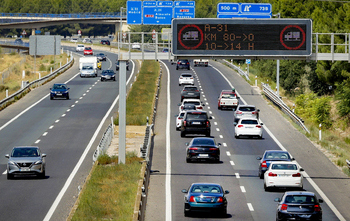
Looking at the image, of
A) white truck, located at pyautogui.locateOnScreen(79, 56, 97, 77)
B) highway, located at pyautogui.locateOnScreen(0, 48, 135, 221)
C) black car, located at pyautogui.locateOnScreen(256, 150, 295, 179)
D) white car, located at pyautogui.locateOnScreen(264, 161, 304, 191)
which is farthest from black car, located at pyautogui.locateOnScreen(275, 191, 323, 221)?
white truck, located at pyautogui.locateOnScreen(79, 56, 97, 77)

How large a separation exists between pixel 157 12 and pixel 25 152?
3795cm

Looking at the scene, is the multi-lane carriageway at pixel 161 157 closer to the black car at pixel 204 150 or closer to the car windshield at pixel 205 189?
the black car at pixel 204 150

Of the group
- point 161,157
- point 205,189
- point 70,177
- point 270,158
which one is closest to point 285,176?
point 270,158

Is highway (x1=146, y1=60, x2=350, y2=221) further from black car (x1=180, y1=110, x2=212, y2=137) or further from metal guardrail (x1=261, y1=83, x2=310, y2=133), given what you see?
black car (x1=180, y1=110, x2=212, y2=137)

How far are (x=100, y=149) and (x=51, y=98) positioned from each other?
2906cm

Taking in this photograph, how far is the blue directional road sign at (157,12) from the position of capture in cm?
6588

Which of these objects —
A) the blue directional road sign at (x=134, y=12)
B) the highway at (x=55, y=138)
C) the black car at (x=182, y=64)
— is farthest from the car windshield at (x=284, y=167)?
the black car at (x=182, y=64)

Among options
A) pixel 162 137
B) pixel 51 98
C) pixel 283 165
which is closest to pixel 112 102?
pixel 51 98

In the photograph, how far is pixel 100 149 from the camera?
116 feet

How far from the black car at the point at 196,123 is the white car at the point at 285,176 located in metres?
14.8

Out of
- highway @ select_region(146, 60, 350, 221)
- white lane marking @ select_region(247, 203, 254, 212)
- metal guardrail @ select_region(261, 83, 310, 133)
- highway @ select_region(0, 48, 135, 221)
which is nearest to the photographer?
white lane marking @ select_region(247, 203, 254, 212)

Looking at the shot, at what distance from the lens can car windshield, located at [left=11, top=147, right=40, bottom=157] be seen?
30.7 meters

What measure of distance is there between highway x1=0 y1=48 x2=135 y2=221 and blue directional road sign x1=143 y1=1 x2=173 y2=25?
28.5 feet

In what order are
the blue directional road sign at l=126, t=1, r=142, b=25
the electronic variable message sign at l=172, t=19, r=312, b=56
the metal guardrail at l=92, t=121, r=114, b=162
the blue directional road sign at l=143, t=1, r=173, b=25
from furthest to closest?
1. the blue directional road sign at l=143, t=1, r=173, b=25
2. the blue directional road sign at l=126, t=1, r=142, b=25
3. the metal guardrail at l=92, t=121, r=114, b=162
4. the electronic variable message sign at l=172, t=19, r=312, b=56
